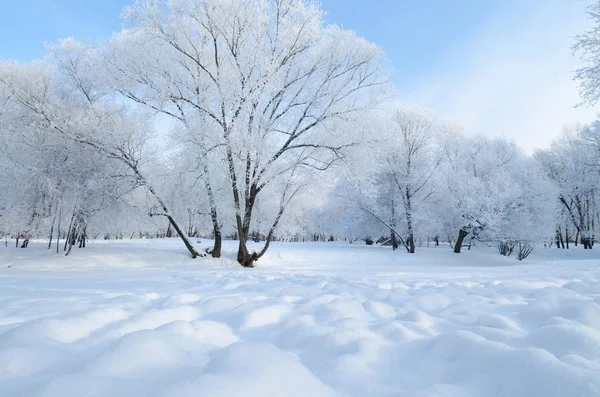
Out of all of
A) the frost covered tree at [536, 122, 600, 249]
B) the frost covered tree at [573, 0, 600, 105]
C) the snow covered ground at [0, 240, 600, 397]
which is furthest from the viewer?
the frost covered tree at [536, 122, 600, 249]

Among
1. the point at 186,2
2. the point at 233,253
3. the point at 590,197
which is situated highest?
the point at 186,2

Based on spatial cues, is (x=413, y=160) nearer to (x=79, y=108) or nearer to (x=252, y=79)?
(x=252, y=79)

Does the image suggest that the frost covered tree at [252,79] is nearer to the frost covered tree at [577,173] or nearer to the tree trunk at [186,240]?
the tree trunk at [186,240]

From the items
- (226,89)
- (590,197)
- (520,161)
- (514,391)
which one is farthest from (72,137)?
(590,197)

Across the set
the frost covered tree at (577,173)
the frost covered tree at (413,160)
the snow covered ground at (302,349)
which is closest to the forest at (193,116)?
the snow covered ground at (302,349)

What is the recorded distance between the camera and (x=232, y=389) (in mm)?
1098

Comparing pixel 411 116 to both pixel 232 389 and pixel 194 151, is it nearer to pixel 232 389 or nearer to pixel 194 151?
pixel 194 151

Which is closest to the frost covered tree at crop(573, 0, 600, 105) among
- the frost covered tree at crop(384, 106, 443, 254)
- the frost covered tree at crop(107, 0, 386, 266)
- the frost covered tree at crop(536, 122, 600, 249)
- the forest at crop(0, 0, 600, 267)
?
the forest at crop(0, 0, 600, 267)

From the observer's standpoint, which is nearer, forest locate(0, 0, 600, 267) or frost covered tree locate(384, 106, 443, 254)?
forest locate(0, 0, 600, 267)

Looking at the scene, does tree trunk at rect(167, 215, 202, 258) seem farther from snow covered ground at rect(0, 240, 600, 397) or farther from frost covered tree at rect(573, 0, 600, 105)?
frost covered tree at rect(573, 0, 600, 105)

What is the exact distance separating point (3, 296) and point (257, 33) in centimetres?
942

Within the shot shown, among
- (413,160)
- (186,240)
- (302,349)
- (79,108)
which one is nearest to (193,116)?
(186,240)

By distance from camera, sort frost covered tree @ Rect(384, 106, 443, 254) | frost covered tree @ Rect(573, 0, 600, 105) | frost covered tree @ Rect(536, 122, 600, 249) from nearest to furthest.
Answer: frost covered tree @ Rect(573, 0, 600, 105), frost covered tree @ Rect(384, 106, 443, 254), frost covered tree @ Rect(536, 122, 600, 249)

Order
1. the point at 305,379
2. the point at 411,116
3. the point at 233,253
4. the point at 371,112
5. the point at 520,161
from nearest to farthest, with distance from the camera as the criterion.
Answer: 1. the point at 305,379
2. the point at 371,112
3. the point at 233,253
4. the point at 411,116
5. the point at 520,161
